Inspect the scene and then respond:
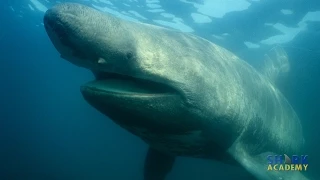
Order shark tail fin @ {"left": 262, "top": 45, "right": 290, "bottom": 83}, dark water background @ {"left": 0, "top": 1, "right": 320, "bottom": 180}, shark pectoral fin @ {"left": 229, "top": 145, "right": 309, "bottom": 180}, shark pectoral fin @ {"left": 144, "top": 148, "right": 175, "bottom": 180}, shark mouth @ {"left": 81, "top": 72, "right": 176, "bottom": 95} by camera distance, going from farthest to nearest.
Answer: dark water background @ {"left": 0, "top": 1, "right": 320, "bottom": 180} → shark tail fin @ {"left": 262, "top": 45, "right": 290, "bottom": 83} → shark pectoral fin @ {"left": 144, "top": 148, "right": 175, "bottom": 180} → shark pectoral fin @ {"left": 229, "top": 145, "right": 309, "bottom": 180} → shark mouth @ {"left": 81, "top": 72, "right": 176, "bottom": 95}

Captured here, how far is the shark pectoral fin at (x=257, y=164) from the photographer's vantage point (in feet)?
18.6

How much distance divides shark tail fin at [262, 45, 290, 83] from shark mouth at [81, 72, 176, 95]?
10.6 meters

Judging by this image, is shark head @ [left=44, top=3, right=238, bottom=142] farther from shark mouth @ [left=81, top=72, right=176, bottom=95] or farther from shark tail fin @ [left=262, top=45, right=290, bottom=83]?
shark tail fin @ [left=262, top=45, right=290, bottom=83]

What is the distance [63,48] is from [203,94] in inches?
80.7

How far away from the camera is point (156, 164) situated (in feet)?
25.6

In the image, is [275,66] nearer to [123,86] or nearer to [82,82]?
[123,86]

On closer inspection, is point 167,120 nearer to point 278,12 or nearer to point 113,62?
point 113,62

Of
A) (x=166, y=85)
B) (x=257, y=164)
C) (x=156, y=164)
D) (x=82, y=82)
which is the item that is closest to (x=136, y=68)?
(x=166, y=85)

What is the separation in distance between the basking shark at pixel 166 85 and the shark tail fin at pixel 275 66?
7.85m

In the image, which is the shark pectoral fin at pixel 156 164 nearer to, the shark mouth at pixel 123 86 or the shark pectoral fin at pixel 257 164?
the shark pectoral fin at pixel 257 164

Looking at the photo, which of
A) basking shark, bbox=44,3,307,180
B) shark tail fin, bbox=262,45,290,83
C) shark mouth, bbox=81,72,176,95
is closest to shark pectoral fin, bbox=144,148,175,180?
basking shark, bbox=44,3,307,180

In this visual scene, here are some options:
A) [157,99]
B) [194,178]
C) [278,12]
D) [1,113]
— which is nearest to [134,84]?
[157,99]

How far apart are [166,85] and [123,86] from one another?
22.8 inches

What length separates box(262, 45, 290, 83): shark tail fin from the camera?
1360 cm
